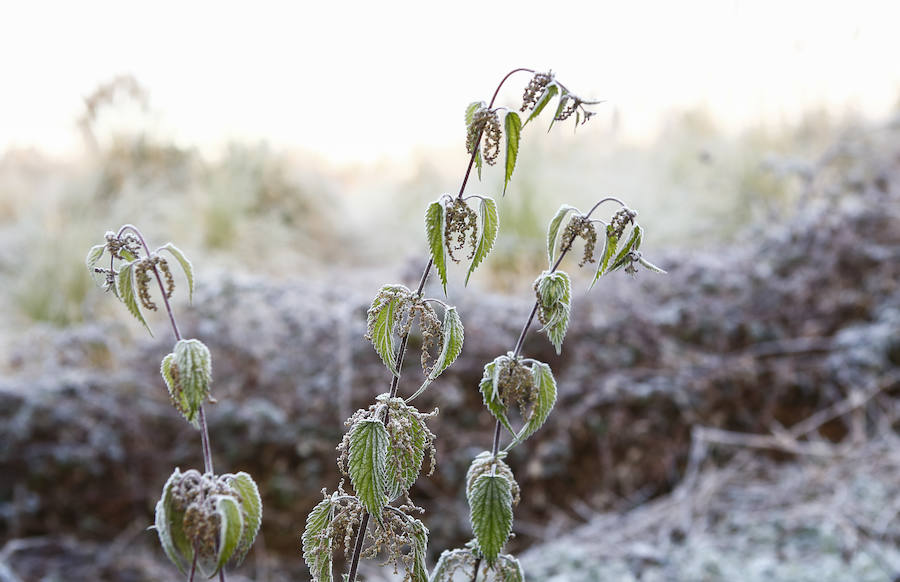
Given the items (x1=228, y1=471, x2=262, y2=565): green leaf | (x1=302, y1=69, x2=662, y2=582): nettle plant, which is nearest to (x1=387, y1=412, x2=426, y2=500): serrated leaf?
(x1=302, y1=69, x2=662, y2=582): nettle plant

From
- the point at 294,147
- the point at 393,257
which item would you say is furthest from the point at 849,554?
the point at 294,147

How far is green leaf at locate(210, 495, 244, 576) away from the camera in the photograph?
533 millimetres

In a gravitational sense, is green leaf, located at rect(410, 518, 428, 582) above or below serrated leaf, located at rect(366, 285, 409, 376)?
below

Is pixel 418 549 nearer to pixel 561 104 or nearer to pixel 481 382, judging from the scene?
pixel 481 382

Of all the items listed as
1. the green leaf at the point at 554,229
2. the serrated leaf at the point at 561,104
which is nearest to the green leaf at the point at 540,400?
the green leaf at the point at 554,229

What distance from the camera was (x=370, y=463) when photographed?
2.08ft

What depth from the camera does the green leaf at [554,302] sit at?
654 millimetres

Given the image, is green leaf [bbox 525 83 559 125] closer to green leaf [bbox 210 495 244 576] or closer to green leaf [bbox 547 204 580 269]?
green leaf [bbox 547 204 580 269]

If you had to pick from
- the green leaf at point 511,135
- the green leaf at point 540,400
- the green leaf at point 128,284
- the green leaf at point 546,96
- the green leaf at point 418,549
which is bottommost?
the green leaf at point 418,549

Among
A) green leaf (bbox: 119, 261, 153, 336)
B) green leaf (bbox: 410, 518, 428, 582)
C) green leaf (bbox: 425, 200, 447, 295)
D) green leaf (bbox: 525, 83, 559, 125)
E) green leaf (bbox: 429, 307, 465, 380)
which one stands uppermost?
green leaf (bbox: 525, 83, 559, 125)

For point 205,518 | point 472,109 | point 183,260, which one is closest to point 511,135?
point 472,109

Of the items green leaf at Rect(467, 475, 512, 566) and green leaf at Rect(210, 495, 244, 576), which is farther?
green leaf at Rect(467, 475, 512, 566)

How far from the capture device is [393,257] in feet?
18.3

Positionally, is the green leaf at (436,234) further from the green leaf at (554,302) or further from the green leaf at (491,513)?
the green leaf at (491,513)
